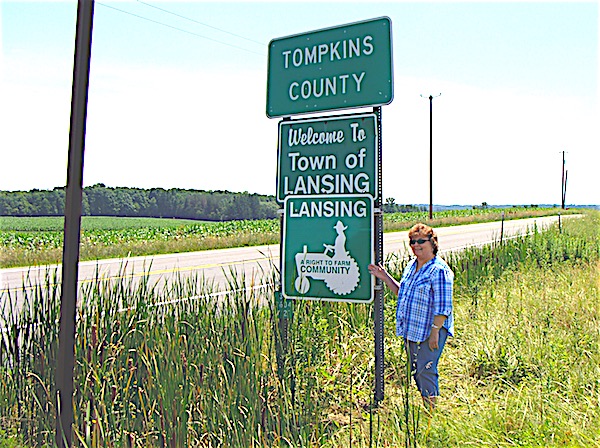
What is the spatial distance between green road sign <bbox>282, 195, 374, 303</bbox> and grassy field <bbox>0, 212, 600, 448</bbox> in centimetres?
30

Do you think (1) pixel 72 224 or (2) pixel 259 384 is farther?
(2) pixel 259 384

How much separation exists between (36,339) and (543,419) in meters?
3.45

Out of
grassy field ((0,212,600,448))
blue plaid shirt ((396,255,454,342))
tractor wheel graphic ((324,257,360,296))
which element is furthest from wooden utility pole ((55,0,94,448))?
blue plaid shirt ((396,255,454,342))

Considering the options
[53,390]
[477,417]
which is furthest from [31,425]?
[477,417]

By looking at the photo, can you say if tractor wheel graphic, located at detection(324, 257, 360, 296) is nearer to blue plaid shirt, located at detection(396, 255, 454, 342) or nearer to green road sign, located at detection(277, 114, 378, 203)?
blue plaid shirt, located at detection(396, 255, 454, 342)

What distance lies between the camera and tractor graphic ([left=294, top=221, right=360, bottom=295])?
185 inches

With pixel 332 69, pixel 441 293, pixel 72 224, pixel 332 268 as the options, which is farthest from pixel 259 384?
pixel 332 69

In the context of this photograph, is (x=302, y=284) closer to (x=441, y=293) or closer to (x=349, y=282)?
(x=349, y=282)

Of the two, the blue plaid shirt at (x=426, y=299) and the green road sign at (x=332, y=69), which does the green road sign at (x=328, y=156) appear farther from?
the blue plaid shirt at (x=426, y=299)

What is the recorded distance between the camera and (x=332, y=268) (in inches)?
189

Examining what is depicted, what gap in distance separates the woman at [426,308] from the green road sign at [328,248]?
6.8 inches

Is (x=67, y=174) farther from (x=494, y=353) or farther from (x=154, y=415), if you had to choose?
(x=494, y=353)

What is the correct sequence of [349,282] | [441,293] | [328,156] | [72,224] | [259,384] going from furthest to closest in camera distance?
[328,156] → [349,282] → [441,293] → [259,384] → [72,224]

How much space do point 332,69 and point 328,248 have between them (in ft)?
4.73
